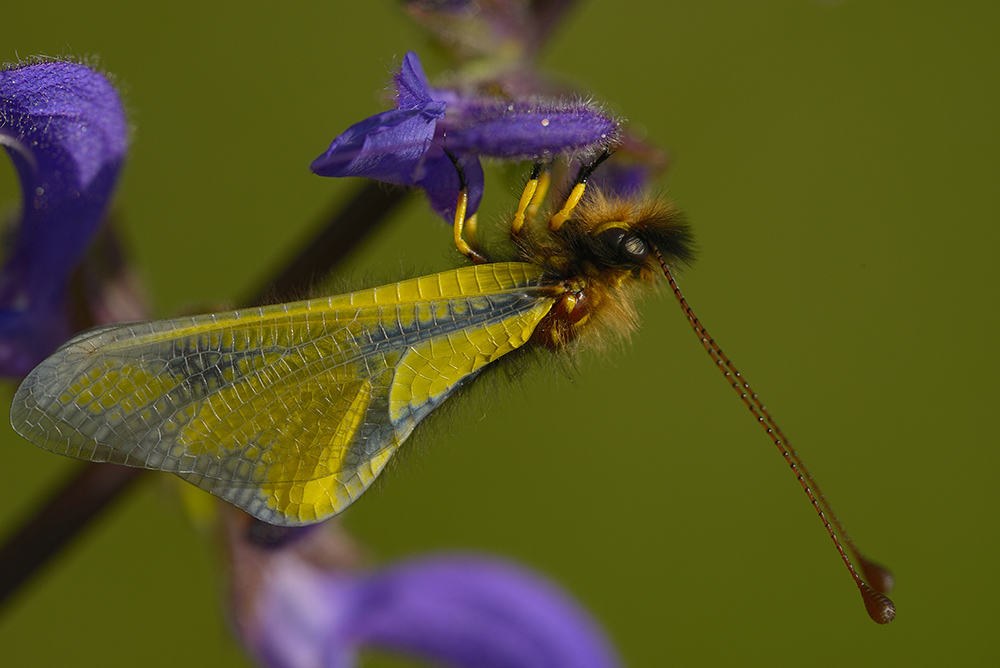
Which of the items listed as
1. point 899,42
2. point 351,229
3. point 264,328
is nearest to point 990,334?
point 899,42

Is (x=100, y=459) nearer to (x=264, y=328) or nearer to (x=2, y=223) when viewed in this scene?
(x=264, y=328)

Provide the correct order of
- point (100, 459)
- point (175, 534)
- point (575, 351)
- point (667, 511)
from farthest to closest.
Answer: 1. point (667, 511)
2. point (175, 534)
3. point (575, 351)
4. point (100, 459)

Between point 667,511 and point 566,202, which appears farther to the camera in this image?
point 667,511

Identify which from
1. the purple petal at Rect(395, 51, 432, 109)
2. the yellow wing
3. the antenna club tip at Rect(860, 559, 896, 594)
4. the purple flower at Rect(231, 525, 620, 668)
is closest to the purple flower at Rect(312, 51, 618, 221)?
the purple petal at Rect(395, 51, 432, 109)

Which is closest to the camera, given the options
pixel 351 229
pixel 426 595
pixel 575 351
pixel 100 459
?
pixel 100 459

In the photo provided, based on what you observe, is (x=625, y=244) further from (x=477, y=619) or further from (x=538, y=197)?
(x=477, y=619)

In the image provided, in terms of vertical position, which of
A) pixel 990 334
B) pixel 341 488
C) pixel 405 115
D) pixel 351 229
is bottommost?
pixel 341 488

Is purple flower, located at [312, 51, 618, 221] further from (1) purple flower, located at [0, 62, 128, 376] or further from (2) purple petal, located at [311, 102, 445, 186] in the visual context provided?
(1) purple flower, located at [0, 62, 128, 376]
